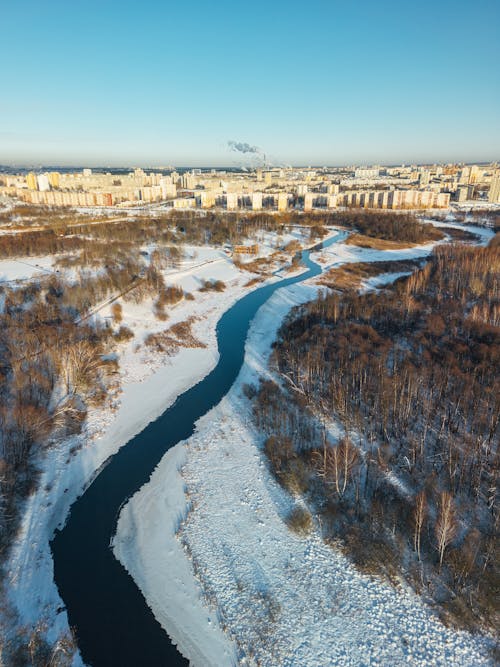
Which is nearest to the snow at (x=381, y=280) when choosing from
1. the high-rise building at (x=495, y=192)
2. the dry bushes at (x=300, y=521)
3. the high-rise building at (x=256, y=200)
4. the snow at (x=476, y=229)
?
the snow at (x=476, y=229)

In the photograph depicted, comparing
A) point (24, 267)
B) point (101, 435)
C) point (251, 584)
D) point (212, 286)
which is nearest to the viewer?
point (251, 584)

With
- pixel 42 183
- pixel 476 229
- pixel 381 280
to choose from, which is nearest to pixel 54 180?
pixel 42 183

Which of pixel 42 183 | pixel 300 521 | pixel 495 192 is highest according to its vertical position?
pixel 42 183

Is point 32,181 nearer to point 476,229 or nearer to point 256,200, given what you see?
point 256,200

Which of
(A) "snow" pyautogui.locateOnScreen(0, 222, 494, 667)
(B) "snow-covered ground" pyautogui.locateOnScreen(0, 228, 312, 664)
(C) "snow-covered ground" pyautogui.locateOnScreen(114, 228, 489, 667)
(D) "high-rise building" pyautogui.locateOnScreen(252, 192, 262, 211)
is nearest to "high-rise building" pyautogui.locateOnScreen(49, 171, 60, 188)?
(D) "high-rise building" pyautogui.locateOnScreen(252, 192, 262, 211)

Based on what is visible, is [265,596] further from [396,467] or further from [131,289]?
[131,289]

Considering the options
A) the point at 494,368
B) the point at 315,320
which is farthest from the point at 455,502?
the point at 315,320
